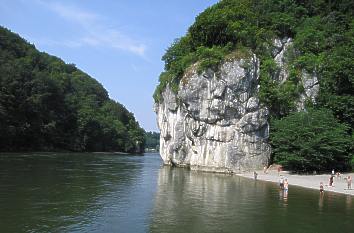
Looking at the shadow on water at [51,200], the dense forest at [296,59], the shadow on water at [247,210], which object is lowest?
the shadow on water at [51,200]

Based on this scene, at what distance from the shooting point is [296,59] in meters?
70.8

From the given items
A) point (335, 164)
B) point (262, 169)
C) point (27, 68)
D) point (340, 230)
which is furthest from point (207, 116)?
point (27, 68)

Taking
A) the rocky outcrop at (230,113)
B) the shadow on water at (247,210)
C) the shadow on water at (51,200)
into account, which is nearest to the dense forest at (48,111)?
the rocky outcrop at (230,113)

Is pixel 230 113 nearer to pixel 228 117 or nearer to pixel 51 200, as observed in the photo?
pixel 228 117

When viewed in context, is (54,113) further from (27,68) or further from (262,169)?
(262,169)

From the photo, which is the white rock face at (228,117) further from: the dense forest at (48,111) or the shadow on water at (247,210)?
the dense forest at (48,111)

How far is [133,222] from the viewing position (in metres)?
25.8

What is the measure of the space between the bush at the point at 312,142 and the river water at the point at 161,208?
46.3ft

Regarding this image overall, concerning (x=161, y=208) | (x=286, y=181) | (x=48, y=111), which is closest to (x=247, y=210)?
(x=161, y=208)

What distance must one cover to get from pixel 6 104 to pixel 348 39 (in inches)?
3233

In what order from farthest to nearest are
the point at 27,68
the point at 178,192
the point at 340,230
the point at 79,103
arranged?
1. the point at 79,103
2. the point at 27,68
3. the point at 178,192
4. the point at 340,230

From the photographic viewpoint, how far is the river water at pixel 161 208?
80.9 ft

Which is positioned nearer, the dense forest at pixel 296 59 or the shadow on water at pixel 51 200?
the shadow on water at pixel 51 200

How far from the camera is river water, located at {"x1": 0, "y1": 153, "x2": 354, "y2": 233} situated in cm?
2466
